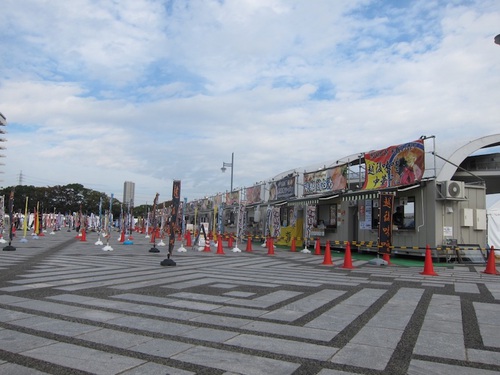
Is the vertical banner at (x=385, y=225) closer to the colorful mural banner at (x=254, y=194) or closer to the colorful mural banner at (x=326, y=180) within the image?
the colorful mural banner at (x=326, y=180)

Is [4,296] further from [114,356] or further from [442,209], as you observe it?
[442,209]

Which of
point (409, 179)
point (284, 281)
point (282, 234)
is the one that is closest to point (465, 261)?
point (409, 179)

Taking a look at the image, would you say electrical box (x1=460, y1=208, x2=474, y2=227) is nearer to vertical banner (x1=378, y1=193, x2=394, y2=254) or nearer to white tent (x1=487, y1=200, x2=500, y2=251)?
vertical banner (x1=378, y1=193, x2=394, y2=254)

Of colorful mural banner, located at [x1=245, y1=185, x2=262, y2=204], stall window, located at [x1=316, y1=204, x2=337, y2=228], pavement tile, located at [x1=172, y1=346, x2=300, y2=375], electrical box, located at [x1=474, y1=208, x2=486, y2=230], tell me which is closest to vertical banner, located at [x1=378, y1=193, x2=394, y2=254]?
electrical box, located at [x1=474, y1=208, x2=486, y2=230]

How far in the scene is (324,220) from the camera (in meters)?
24.7

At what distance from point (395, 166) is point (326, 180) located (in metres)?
5.77

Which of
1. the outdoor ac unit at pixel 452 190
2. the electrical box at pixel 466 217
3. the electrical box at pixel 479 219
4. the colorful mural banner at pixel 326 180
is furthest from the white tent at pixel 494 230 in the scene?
the colorful mural banner at pixel 326 180

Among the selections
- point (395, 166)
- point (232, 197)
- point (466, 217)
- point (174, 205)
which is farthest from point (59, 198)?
point (466, 217)

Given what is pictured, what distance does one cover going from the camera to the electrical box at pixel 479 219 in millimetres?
17688

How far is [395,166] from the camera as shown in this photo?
19.0 metres

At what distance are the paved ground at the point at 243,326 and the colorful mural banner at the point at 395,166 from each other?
833 centimetres

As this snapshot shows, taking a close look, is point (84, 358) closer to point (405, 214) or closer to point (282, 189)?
point (405, 214)

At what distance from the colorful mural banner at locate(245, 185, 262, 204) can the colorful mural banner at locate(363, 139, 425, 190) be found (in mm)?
14972

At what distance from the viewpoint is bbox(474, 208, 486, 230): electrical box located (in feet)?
58.0
